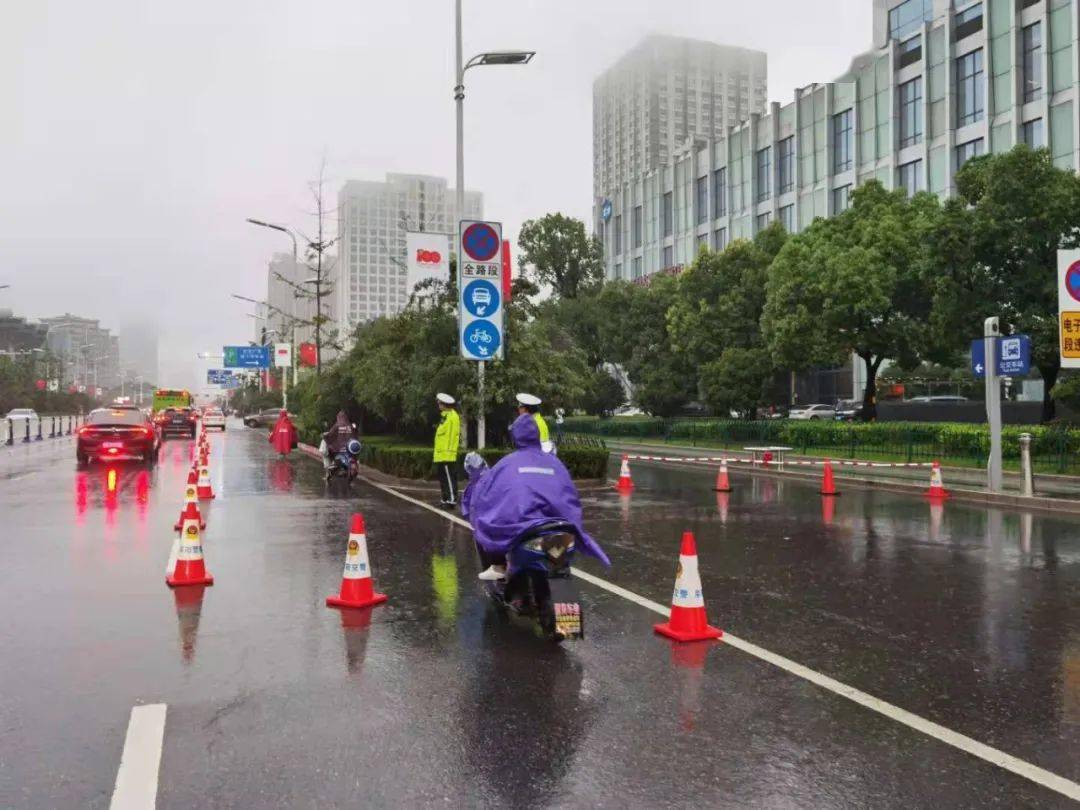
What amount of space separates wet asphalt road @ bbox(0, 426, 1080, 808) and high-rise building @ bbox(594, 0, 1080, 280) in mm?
27243

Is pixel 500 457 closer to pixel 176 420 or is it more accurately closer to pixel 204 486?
pixel 204 486

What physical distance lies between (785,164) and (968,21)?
1505 cm

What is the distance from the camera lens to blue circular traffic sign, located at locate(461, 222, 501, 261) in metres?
17.4

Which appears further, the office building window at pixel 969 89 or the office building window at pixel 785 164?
the office building window at pixel 785 164

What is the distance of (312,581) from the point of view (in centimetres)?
866

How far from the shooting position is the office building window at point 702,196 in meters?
69.1

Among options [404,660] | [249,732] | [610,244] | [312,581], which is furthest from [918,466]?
[610,244]

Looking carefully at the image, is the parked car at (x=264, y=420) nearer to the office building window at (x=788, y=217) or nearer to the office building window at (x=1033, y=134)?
the office building window at (x=788, y=217)

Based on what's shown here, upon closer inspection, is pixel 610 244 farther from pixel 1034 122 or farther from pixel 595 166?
pixel 595 166

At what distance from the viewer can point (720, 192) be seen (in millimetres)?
67375

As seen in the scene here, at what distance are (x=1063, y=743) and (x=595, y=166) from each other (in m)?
195

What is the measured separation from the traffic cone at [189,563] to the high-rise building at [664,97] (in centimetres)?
16129

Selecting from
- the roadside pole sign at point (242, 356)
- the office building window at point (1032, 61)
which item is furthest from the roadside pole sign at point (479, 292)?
the roadside pole sign at point (242, 356)

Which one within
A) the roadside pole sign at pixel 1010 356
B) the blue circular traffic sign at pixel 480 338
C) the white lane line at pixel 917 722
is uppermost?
the blue circular traffic sign at pixel 480 338
